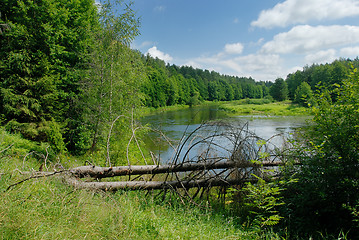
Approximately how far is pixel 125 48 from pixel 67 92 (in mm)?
4610

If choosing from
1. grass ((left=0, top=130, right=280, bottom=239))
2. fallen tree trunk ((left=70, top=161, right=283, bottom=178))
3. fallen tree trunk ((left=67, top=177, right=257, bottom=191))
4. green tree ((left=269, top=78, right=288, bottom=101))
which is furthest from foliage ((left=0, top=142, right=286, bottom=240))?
green tree ((left=269, top=78, right=288, bottom=101))

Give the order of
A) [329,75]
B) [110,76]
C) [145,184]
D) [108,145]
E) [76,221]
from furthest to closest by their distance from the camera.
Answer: [329,75] < [110,76] < [108,145] < [145,184] < [76,221]

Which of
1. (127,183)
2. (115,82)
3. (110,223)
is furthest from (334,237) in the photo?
(115,82)

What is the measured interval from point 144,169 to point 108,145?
1.12m

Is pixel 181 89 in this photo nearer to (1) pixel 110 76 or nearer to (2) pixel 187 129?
(2) pixel 187 129

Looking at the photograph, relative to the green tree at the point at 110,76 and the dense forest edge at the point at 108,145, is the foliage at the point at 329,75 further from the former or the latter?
the green tree at the point at 110,76

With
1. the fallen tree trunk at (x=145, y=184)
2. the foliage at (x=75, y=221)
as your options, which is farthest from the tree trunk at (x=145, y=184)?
the foliage at (x=75, y=221)

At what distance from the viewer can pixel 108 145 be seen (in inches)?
223

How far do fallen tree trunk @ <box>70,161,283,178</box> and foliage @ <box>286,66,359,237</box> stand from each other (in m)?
1.08

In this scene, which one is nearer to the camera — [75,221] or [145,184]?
[75,221]

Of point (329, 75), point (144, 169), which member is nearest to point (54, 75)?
point (144, 169)

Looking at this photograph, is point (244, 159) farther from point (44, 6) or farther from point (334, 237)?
point (44, 6)

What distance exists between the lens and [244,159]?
5367 millimetres

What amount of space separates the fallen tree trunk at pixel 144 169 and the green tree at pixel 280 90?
244 feet
